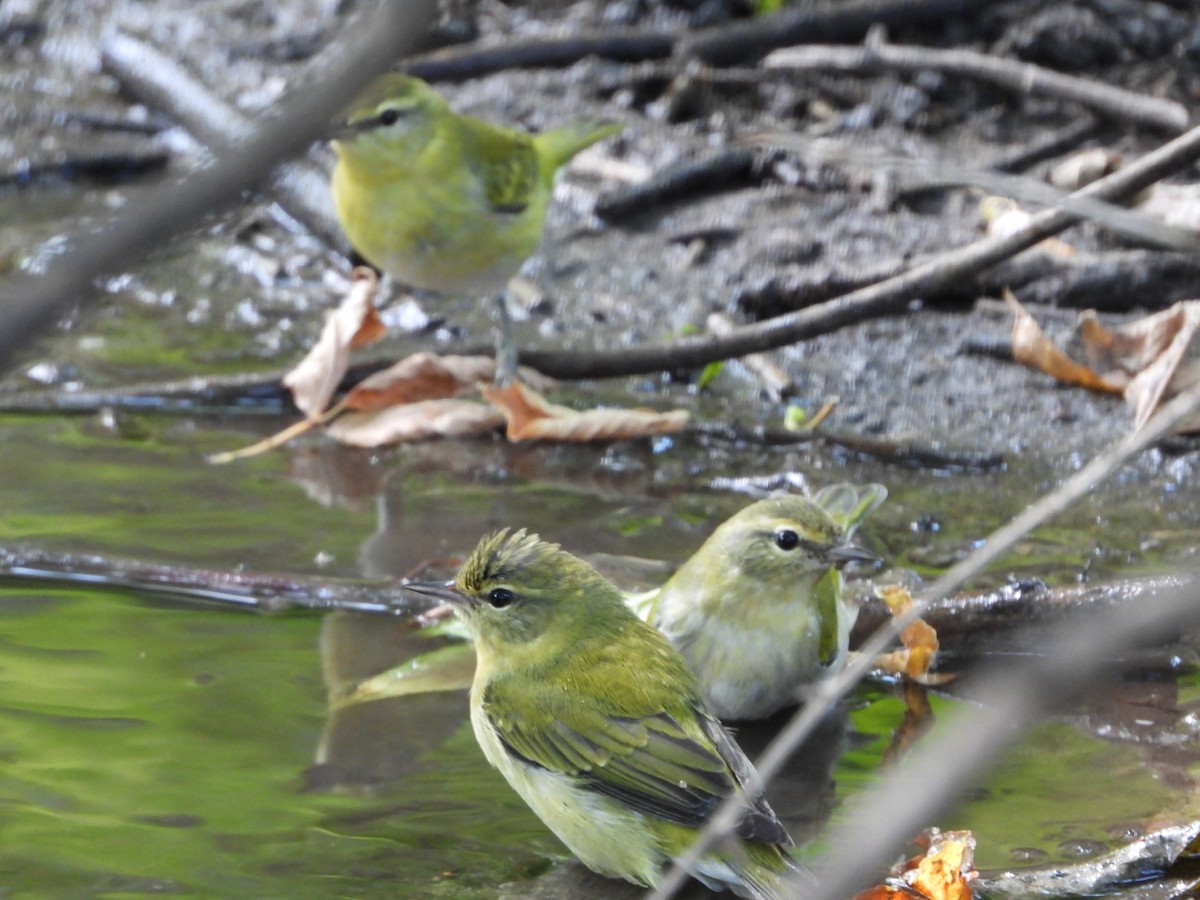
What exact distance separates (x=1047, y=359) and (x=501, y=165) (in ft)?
7.94

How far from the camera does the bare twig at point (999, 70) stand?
7715 mm

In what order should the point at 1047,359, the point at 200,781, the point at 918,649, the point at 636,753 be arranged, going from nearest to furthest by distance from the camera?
the point at 636,753 → the point at 200,781 → the point at 918,649 → the point at 1047,359

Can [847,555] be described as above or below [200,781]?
above

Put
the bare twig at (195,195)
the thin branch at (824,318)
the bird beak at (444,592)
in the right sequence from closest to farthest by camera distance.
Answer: the bare twig at (195,195) < the bird beak at (444,592) < the thin branch at (824,318)

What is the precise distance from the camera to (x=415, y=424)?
6.02 metres

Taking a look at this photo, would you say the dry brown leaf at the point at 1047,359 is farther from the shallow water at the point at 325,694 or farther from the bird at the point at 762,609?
the bird at the point at 762,609

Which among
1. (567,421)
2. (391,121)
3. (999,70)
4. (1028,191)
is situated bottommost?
(567,421)

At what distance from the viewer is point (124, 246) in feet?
2.86

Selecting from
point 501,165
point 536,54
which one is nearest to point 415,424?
point 501,165

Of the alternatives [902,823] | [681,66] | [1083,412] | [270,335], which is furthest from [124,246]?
[681,66]

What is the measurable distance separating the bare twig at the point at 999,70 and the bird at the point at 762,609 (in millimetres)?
4438

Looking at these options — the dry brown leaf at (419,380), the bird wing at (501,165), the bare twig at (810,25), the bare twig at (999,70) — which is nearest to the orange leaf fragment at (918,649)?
the dry brown leaf at (419,380)

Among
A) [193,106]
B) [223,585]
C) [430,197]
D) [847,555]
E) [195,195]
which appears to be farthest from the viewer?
[193,106]

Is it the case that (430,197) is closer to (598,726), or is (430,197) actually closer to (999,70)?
(598,726)
